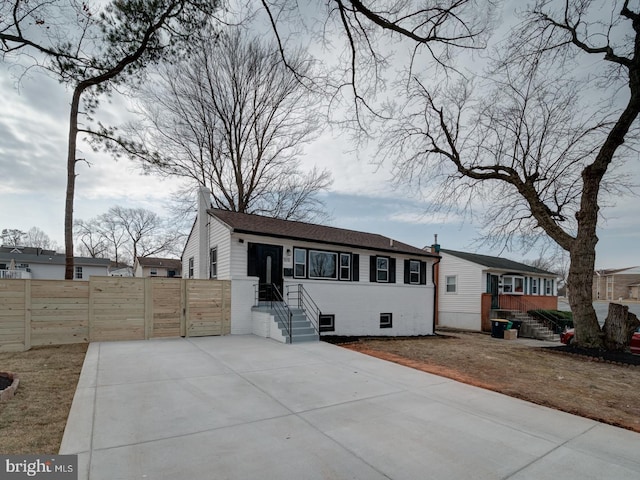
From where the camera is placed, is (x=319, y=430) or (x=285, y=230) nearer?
(x=319, y=430)

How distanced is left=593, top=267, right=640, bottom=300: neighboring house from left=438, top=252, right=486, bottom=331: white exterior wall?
4544cm

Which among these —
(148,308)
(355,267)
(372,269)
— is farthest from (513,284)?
(148,308)

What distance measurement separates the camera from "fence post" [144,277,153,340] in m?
9.55

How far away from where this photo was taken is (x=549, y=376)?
6984mm

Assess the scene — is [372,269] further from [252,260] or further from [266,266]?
[252,260]

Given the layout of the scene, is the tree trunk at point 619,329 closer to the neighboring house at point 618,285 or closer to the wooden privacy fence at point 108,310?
the wooden privacy fence at point 108,310

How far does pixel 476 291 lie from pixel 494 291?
1.71 metres

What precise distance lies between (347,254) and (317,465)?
11.1 meters

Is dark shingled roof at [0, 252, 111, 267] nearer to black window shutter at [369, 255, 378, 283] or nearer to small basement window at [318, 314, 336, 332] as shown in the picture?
small basement window at [318, 314, 336, 332]

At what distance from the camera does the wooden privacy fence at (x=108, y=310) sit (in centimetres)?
808

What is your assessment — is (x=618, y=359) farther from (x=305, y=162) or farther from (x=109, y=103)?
(x=305, y=162)

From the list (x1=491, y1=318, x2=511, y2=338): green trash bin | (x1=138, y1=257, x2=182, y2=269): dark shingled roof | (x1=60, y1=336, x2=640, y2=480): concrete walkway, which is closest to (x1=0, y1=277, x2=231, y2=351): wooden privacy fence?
(x1=60, y1=336, x2=640, y2=480): concrete walkway

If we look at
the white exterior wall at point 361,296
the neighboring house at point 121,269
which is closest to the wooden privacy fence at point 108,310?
the white exterior wall at point 361,296

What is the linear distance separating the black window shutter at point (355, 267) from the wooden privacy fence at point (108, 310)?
17.9 feet
